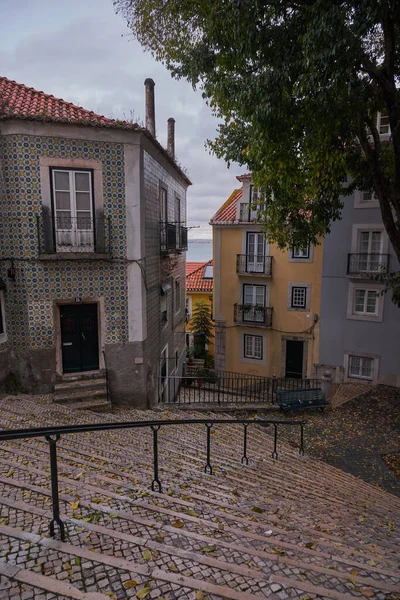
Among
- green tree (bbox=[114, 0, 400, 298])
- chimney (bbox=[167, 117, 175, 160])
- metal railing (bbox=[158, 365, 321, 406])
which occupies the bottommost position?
metal railing (bbox=[158, 365, 321, 406])

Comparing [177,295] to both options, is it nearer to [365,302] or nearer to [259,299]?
[259,299]

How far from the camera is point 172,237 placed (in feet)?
47.1

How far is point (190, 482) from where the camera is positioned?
492cm

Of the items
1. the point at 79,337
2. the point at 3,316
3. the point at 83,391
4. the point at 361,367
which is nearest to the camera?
the point at 3,316

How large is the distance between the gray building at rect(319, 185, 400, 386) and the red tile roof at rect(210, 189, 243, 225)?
17.2 ft

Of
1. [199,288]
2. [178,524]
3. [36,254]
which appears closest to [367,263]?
[36,254]

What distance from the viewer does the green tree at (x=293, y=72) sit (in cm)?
629

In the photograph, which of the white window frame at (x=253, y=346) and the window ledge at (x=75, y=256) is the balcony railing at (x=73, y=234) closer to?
the window ledge at (x=75, y=256)

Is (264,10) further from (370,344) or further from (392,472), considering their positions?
(370,344)

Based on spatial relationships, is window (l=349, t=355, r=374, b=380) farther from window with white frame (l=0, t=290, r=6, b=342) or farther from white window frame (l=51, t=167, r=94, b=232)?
window with white frame (l=0, t=290, r=6, b=342)

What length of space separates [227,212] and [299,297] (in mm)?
5837

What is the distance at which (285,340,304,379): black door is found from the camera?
1878 centimetres

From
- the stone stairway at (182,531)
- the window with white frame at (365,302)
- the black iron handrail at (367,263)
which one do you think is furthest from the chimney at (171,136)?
the stone stairway at (182,531)

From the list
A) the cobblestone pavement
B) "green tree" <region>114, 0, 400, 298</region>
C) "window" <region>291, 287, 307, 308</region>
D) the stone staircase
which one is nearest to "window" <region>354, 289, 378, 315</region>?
"window" <region>291, 287, 307, 308</region>
